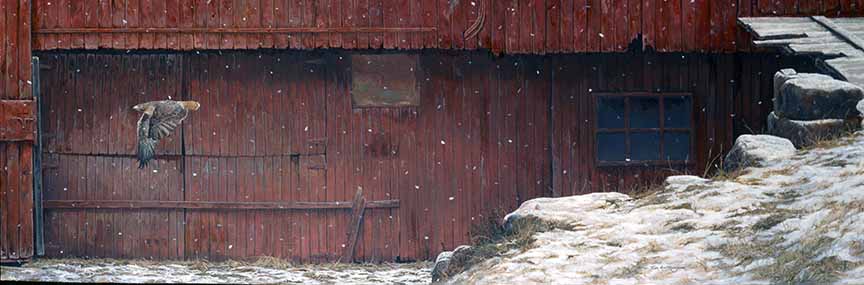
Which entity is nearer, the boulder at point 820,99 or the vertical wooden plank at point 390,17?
the boulder at point 820,99

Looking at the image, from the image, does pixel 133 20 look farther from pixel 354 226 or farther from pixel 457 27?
pixel 457 27

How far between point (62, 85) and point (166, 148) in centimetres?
131

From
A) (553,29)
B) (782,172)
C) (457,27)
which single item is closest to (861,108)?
(782,172)

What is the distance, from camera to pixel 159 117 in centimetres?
1483

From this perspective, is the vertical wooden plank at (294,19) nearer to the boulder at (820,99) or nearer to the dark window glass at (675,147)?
the dark window glass at (675,147)

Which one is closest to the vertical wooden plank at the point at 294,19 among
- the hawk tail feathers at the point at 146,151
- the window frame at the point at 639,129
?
the hawk tail feathers at the point at 146,151

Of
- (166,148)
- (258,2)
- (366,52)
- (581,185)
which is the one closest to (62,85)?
(166,148)

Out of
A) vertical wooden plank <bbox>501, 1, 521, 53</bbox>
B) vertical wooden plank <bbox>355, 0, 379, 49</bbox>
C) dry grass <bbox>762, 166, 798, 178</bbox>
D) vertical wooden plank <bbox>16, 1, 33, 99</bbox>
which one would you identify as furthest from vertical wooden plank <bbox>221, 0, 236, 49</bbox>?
dry grass <bbox>762, 166, 798, 178</bbox>

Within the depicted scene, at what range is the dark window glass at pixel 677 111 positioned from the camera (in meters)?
15.2

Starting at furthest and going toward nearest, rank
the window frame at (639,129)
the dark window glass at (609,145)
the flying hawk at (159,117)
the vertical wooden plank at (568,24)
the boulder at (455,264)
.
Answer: the dark window glass at (609,145) < the window frame at (639,129) < the flying hawk at (159,117) < the vertical wooden plank at (568,24) < the boulder at (455,264)

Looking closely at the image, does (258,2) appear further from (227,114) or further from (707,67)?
(707,67)

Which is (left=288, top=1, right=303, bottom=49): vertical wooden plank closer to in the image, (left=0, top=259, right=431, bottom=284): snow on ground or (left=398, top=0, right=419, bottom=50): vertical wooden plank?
(left=398, top=0, right=419, bottom=50): vertical wooden plank

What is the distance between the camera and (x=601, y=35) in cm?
1466

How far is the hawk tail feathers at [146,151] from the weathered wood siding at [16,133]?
121 centimetres
